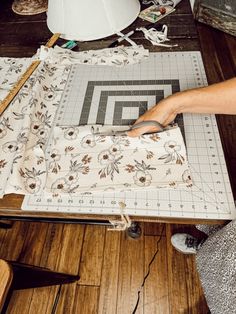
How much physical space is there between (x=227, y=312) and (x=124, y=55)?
0.69m

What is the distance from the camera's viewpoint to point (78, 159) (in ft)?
1.96

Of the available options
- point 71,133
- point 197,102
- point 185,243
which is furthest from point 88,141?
point 185,243

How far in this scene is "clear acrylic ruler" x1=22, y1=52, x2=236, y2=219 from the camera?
53 centimetres

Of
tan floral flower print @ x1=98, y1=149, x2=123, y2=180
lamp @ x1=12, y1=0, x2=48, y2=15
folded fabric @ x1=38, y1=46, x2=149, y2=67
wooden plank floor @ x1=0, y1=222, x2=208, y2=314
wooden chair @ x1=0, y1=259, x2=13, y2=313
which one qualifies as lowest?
wooden plank floor @ x1=0, y1=222, x2=208, y2=314

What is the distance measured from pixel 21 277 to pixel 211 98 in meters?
0.65

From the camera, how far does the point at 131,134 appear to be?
1.99 ft

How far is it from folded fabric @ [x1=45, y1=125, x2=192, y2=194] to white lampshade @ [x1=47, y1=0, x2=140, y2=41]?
13.3 inches

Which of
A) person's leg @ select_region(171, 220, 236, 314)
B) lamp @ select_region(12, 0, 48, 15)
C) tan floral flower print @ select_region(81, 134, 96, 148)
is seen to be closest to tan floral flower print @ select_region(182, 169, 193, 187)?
person's leg @ select_region(171, 220, 236, 314)

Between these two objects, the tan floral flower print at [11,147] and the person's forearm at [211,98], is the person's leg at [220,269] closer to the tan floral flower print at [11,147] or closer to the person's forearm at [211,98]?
the person's forearm at [211,98]

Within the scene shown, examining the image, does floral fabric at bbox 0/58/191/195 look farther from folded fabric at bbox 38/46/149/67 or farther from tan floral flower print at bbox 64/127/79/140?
folded fabric at bbox 38/46/149/67

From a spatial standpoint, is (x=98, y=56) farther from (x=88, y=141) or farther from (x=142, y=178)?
(x=142, y=178)

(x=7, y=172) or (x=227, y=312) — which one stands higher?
(x=7, y=172)

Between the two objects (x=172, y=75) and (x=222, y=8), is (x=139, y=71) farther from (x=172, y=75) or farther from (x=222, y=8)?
(x=222, y=8)

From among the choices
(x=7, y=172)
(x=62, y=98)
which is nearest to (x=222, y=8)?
(x=62, y=98)
